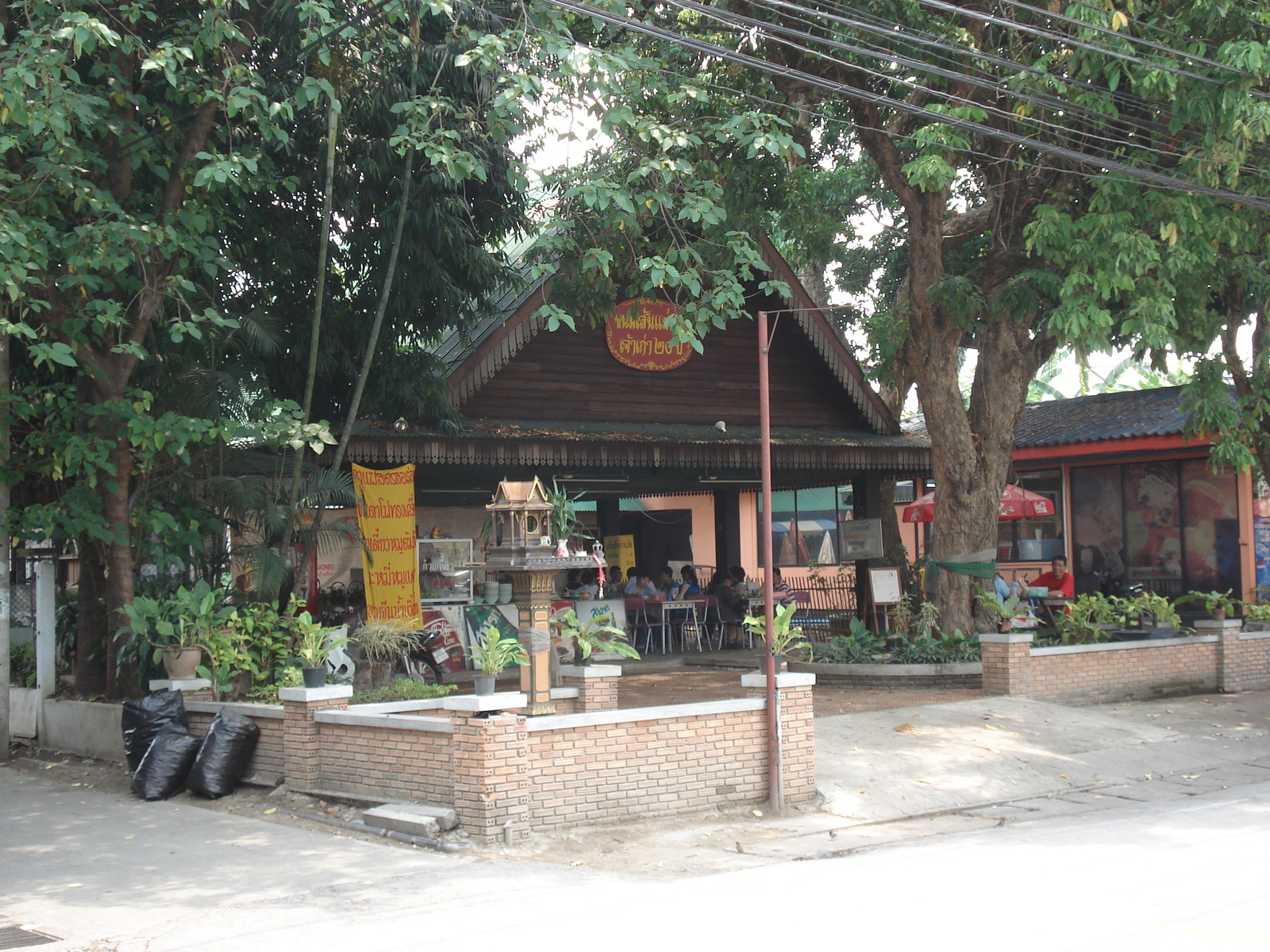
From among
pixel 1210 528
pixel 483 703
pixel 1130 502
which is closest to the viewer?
pixel 483 703

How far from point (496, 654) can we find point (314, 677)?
5.72 ft

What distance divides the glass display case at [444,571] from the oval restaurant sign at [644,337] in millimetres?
3694

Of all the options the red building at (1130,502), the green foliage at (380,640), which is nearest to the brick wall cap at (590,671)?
the green foliage at (380,640)

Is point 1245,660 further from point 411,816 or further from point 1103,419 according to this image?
point 411,816

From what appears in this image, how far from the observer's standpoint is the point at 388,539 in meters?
14.6

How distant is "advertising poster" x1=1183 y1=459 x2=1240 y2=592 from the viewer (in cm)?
2070

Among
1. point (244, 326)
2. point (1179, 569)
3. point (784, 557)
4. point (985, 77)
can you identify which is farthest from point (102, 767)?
point (784, 557)

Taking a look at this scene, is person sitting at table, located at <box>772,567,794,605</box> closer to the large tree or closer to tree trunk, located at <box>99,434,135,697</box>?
the large tree

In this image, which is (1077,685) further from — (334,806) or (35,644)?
(35,644)

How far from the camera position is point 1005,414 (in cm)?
1648

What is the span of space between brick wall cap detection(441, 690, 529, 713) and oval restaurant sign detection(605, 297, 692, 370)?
905 centimetres

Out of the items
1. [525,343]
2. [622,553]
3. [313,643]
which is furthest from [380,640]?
[622,553]

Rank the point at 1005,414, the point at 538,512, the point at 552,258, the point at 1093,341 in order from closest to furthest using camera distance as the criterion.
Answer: the point at 538,512 → the point at 1093,341 → the point at 552,258 → the point at 1005,414

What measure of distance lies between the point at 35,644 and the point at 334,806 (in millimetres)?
5971
